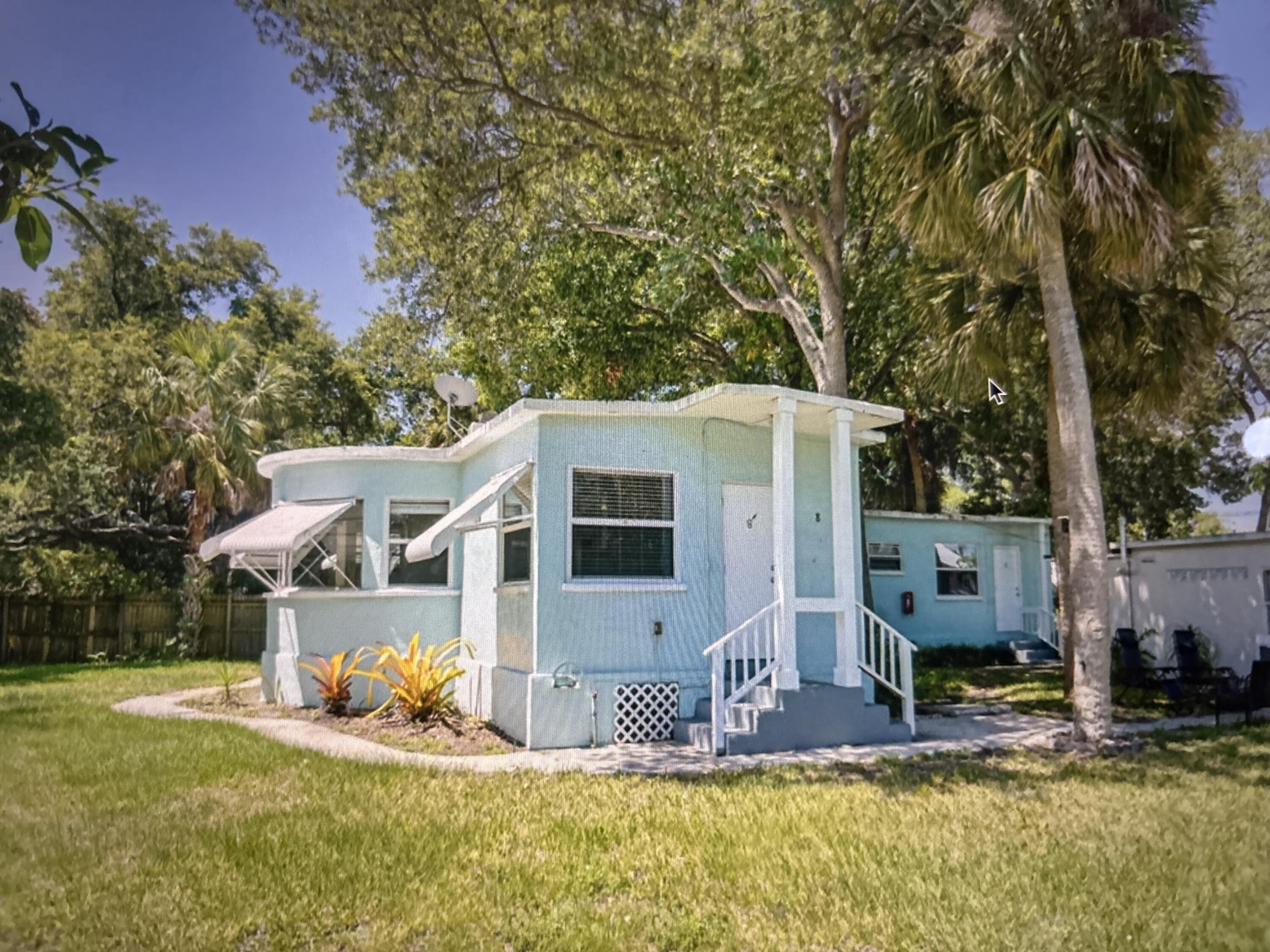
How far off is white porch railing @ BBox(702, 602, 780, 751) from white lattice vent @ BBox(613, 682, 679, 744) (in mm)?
462

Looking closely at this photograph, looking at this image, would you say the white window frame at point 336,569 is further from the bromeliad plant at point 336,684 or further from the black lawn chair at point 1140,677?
the black lawn chair at point 1140,677

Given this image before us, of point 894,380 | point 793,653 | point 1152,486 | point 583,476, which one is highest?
point 894,380

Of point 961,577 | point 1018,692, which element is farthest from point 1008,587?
point 1018,692

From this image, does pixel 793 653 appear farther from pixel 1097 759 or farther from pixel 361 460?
pixel 361 460

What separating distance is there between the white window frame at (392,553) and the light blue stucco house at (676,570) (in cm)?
96

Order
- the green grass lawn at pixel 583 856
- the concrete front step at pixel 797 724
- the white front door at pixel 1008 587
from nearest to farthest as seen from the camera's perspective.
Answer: the green grass lawn at pixel 583 856
the concrete front step at pixel 797 724
the white front door at pixel 1008 587

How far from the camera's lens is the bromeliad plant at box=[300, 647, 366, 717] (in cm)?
1097

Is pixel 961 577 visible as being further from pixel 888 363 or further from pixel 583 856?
pixel 583 856

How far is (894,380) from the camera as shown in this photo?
19000mm

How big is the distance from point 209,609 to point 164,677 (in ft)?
13.9

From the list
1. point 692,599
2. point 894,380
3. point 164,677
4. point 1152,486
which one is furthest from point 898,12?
point 1152,486

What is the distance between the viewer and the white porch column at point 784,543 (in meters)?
9.06

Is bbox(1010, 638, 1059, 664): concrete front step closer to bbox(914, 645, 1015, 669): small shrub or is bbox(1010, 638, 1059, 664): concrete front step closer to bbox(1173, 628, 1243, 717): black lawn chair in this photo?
bbox(914, 645, 1015, 669): small shrub

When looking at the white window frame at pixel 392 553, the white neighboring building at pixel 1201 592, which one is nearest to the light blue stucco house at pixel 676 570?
the white window frame at pixel 392 553
